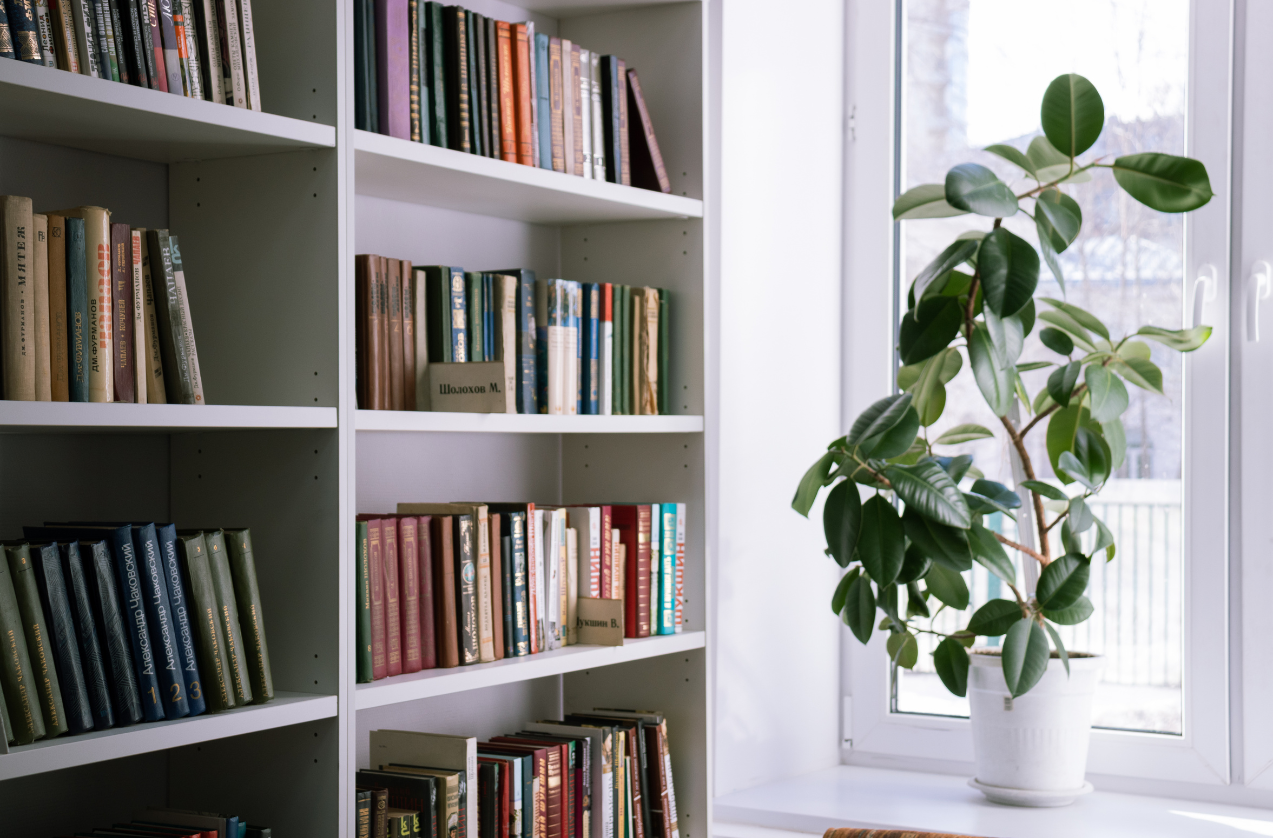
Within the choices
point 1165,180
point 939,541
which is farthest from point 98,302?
point 1165,180

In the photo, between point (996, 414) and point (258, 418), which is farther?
point (996, 414)

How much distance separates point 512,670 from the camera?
191 cm

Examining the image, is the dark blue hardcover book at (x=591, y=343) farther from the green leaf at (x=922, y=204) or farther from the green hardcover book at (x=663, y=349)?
the green leaf at (x=922, y=204)

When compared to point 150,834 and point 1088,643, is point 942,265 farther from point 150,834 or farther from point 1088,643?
point 150,834

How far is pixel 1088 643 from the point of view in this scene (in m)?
2.83

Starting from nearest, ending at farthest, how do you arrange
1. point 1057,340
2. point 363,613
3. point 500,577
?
point 363,613, point 500,577, point 1057,340

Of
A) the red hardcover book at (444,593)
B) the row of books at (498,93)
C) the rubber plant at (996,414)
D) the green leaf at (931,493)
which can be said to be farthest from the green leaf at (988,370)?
the red hardcover book at (444,593)

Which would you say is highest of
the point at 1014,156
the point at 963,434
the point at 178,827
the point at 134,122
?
the point at 1014,156

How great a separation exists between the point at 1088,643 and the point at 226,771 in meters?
1.95

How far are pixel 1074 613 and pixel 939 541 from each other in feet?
1.17

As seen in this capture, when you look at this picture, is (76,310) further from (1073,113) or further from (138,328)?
(1073,113)

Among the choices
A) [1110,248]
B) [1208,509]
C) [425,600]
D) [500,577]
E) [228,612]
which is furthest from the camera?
[1110,248]

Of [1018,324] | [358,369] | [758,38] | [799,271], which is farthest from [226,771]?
[758,38]

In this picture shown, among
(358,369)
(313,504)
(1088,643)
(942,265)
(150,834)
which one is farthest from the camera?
(1088,643)
